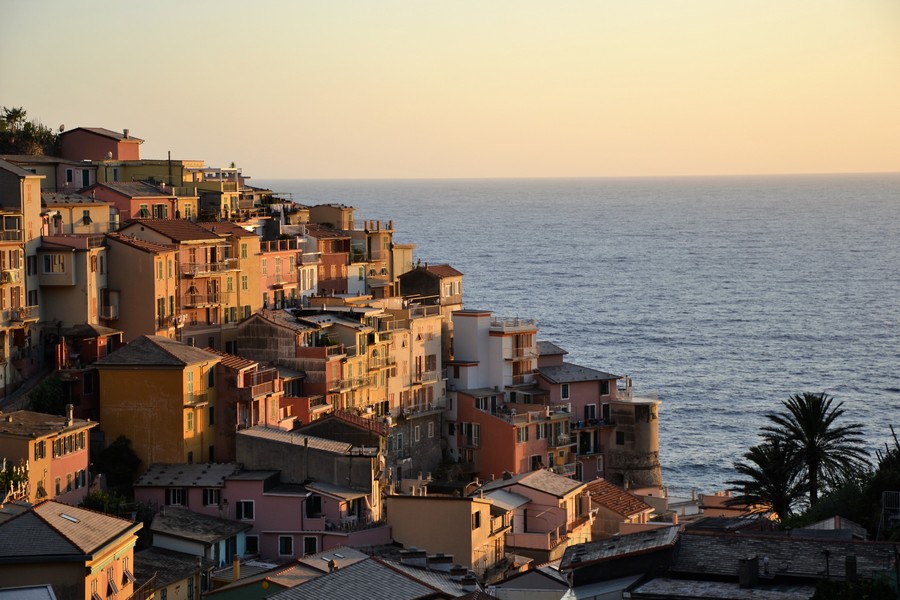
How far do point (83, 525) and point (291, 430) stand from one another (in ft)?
65.2

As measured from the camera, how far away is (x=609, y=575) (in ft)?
131

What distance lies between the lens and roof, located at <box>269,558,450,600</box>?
134ft

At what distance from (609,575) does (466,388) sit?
38.2m

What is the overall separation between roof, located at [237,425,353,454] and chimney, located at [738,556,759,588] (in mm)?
25792

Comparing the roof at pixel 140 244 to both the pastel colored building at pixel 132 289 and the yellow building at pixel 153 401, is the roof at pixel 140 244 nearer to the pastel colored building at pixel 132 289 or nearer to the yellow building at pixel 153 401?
the pastel colored building at pixel 132 289

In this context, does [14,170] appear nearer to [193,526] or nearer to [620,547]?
[193,526]

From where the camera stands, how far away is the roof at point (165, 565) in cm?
5028

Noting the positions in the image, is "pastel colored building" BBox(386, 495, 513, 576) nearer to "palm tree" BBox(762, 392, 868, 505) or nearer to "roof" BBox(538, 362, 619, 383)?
"palm tree" BBox(762, 392, 868, 505)

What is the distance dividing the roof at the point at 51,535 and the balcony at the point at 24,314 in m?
16.7

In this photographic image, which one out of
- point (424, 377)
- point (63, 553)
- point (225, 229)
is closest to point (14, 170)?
point (225, 229)

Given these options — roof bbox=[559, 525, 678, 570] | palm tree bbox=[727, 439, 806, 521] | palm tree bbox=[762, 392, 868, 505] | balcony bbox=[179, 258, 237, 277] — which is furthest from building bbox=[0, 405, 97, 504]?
palm tree bbox=[762, 392, 868, 505]

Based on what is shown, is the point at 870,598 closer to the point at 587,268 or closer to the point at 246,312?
the point at 246,312

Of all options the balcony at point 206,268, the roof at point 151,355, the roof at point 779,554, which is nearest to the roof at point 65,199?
the balcony at point 206,268

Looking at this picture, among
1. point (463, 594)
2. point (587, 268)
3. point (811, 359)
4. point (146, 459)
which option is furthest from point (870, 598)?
point (587, 268)
